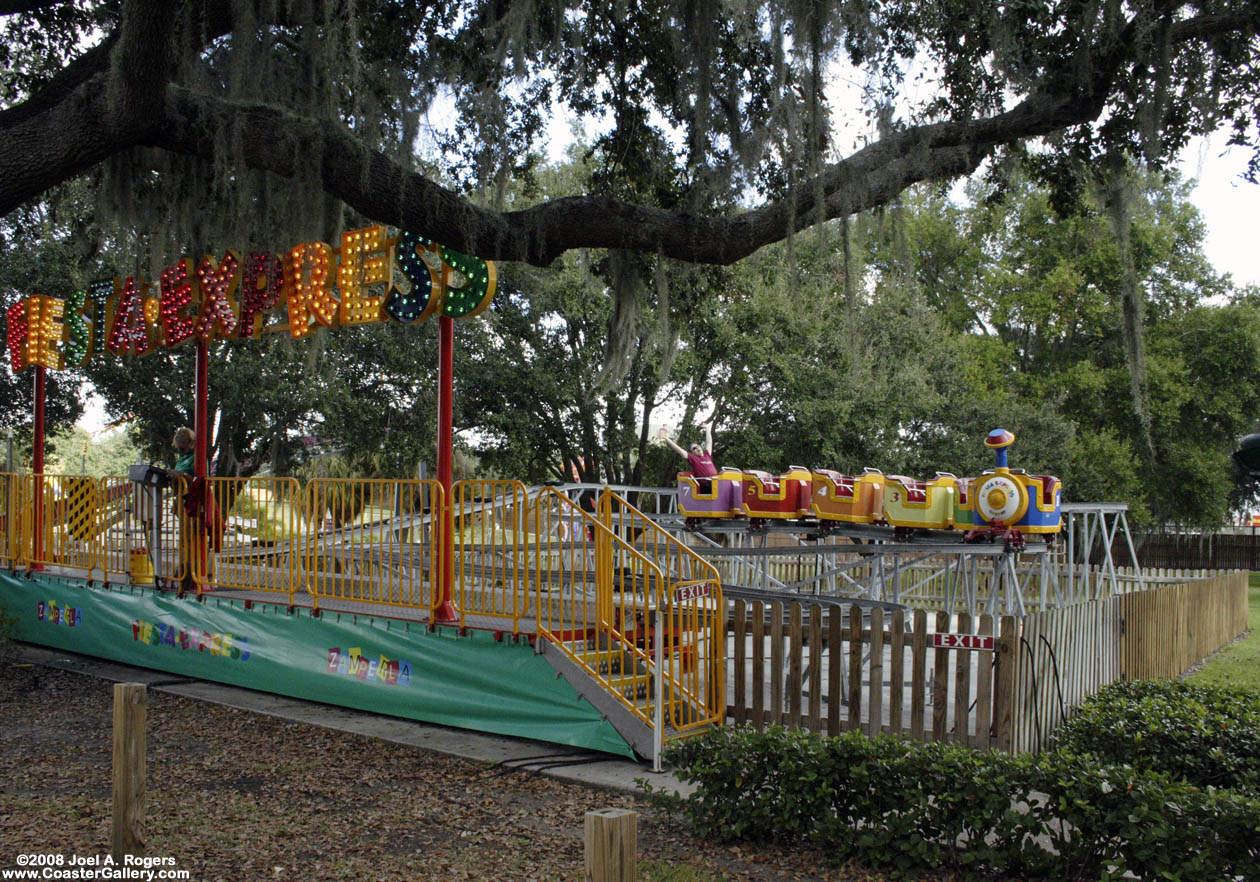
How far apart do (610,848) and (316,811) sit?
12.8 ft

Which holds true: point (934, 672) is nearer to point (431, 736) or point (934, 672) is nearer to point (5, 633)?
point (431, 736)

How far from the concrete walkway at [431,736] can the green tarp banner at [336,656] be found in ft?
0.32

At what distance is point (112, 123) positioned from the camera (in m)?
6.90

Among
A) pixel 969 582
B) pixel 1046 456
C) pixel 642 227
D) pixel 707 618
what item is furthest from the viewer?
pixel 1046 456

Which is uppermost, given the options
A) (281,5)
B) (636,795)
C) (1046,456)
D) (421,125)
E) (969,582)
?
(281,5)

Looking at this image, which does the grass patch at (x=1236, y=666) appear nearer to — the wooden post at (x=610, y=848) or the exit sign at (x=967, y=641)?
the exit sign at (x=967, y=641)

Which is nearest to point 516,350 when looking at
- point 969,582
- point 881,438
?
point 881,438

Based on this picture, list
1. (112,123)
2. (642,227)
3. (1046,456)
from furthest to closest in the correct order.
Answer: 1. (1046,456)
2. (642,227)
3. (112,123)

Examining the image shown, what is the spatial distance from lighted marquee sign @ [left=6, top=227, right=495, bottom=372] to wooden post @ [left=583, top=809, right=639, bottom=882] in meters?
5.93

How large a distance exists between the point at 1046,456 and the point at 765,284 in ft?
26.9

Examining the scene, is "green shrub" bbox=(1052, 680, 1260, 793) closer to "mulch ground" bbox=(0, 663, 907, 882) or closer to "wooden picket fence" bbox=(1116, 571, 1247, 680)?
"mulch ground" bbox=(0, 663, 907, 882)

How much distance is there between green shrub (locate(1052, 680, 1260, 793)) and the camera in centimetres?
586

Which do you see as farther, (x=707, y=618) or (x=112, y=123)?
(x=707, y=618)

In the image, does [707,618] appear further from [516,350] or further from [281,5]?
[516,350]
